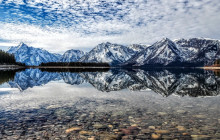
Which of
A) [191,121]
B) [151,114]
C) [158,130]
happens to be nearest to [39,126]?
[158,130]

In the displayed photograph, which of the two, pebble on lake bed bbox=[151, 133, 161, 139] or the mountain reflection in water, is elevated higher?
the mountain reflection in water

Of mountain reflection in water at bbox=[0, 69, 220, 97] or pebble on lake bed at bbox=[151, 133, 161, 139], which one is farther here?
mountain reflection in water at bbox=[0, 69, 220, 97]

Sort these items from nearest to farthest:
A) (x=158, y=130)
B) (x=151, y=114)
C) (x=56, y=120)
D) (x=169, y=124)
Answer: (x=158, y=130)
(x=169, y=124)
(x=56, y=120)
(x=151, y=114)

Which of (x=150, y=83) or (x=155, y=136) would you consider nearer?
(x=155, y=136)

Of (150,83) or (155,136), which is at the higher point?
(150,83)

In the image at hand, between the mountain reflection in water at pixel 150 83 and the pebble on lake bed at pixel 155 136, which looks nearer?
the pebble on lake bed at pixel 155 136

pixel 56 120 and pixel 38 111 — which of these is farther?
pixel 38 111

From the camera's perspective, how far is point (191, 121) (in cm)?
1320

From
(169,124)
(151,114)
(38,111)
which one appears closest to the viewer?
(169,124)

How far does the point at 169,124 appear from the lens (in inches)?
494

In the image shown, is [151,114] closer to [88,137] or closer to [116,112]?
[116,112]

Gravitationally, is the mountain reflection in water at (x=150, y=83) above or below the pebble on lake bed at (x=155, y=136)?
above

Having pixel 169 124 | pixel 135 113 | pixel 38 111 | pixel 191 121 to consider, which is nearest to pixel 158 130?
pixel 169 124

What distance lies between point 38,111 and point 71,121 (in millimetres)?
4847
